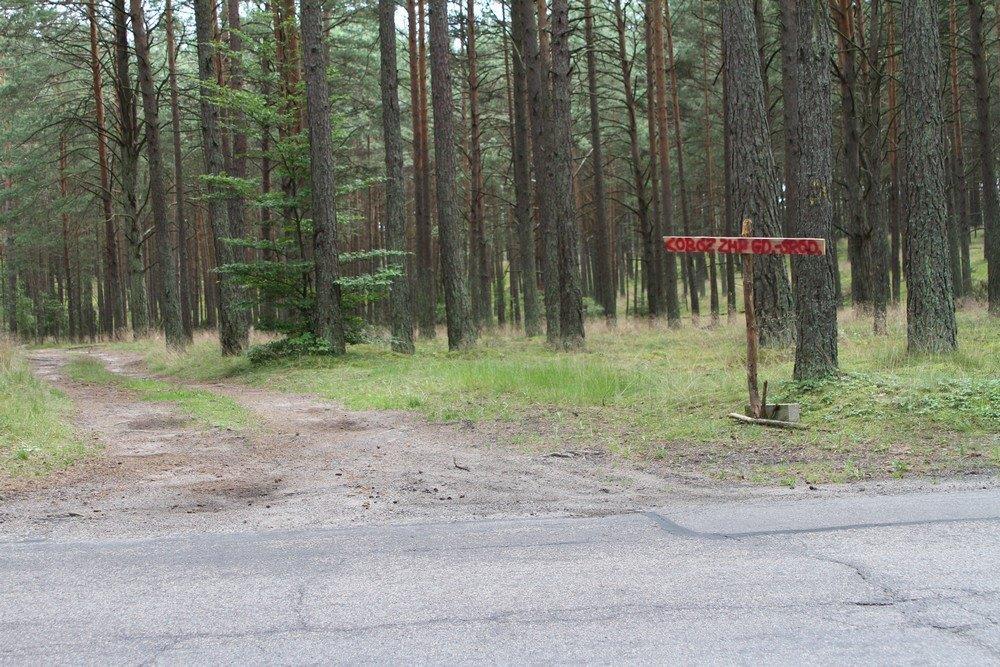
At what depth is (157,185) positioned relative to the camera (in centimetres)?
2159

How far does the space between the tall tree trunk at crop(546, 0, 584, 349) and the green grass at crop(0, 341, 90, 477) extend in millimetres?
9723

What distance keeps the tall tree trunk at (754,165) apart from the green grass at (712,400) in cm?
114

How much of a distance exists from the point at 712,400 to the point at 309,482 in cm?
533

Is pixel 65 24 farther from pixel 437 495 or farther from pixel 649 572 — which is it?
pixel 649 572

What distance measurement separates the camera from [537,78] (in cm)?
1978

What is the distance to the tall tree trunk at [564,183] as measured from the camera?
17.1m

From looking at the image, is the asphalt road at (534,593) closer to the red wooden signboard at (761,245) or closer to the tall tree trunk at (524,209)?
the red wooden signboard at (761,245)

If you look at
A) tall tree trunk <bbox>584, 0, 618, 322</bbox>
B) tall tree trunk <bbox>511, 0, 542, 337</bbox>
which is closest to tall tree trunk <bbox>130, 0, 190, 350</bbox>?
tall tree trunk <bbox>511, 0, 542, 337</bbox>

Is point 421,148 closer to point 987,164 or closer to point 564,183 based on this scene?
point 564,183

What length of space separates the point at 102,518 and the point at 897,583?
515 centimetres

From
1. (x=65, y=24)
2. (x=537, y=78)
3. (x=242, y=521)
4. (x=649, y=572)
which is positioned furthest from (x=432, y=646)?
(x=65, y=24)

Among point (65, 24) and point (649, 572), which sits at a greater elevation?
point (65, 24)

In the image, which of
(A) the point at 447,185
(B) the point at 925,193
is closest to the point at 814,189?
(B) the point at 925,193

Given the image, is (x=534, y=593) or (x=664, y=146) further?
(x=664, y=146)
